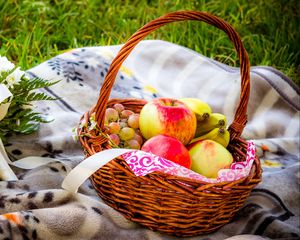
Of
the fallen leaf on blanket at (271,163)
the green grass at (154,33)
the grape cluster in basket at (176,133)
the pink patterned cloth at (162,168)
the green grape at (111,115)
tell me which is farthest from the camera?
the green grass at (154,33)

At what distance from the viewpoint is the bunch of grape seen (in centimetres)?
144

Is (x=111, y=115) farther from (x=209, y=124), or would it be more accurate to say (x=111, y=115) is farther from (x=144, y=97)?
(x=144, y=97)

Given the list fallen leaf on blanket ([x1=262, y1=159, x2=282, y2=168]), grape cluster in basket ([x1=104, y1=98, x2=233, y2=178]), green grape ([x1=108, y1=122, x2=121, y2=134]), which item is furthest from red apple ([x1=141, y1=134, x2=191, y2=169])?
fallen leaf on blanket ([x1=262, y1=159, x2=282, y2=168])

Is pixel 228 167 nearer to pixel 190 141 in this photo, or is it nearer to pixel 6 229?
pixel 190 141

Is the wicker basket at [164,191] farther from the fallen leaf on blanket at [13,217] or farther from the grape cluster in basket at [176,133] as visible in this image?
the fallen leaf on blanket at [13,217]

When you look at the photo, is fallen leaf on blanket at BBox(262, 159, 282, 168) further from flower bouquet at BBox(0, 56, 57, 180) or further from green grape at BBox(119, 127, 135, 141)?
flower bouquet at BBox(0, 56, 57, 180)

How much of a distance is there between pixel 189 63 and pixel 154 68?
5.7 inches

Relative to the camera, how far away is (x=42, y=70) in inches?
80.0

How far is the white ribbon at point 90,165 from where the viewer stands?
4.29ft

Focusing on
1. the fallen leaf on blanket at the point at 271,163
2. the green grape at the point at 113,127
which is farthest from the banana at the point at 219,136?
the fallen leaf on blanket at the point at 271,163

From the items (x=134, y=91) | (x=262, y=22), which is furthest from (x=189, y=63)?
(x=262, y=22)

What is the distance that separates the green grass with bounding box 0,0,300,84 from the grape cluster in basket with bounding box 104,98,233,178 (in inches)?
45.5

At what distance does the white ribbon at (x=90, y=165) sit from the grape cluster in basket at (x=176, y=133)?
87 millimetres

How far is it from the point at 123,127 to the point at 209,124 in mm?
236
